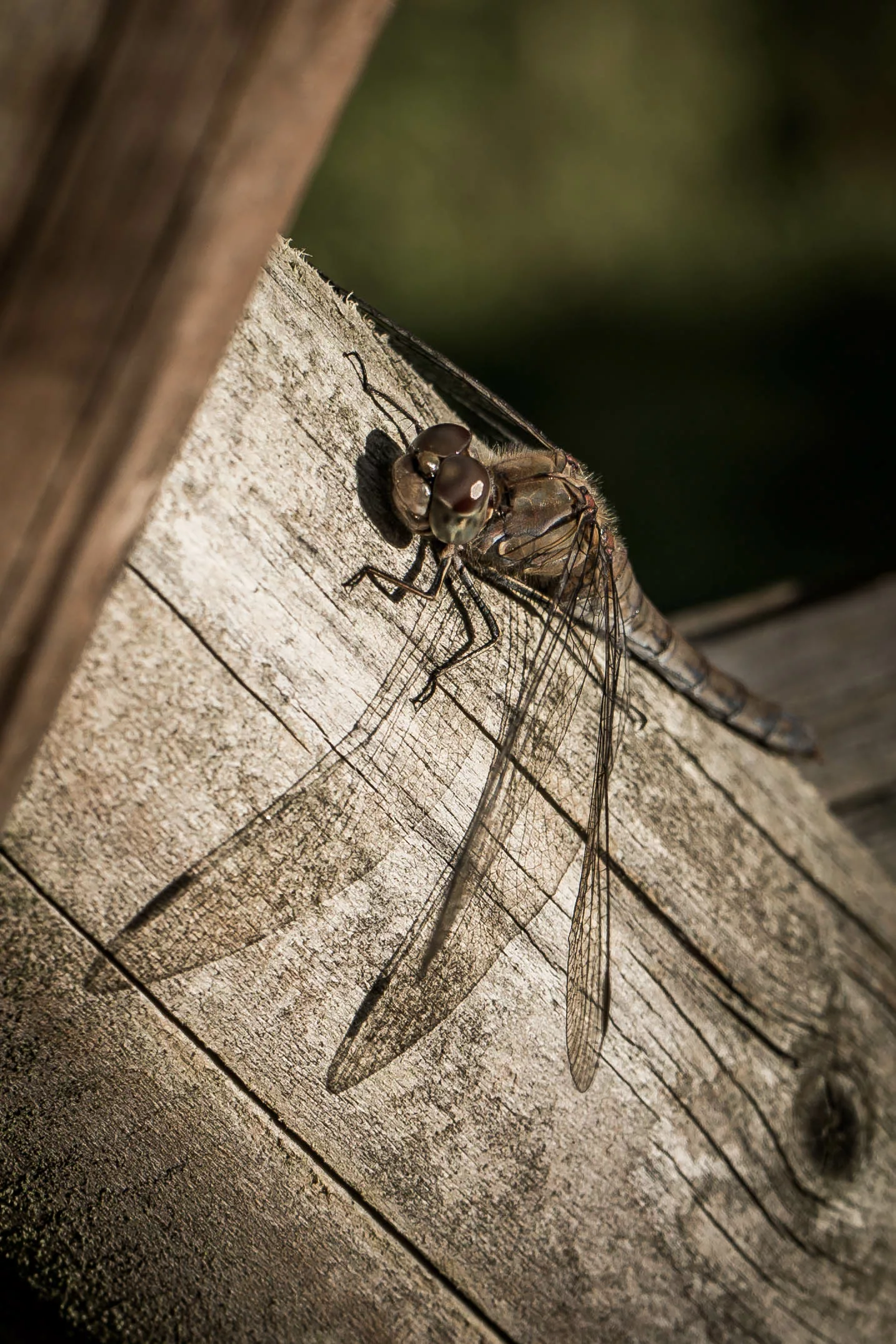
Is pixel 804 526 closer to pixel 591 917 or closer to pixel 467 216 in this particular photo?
pixel 467 216

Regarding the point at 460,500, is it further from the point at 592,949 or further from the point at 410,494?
the point at 592,949

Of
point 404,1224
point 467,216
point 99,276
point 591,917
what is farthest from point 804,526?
point 99,276

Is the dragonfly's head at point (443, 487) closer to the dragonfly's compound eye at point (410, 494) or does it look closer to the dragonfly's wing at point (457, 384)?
the dragonfly's compound eye at point (410, 494)

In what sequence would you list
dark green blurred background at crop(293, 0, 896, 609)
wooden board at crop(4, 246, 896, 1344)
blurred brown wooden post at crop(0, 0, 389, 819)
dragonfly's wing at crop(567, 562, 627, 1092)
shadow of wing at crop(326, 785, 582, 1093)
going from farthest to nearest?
1. dark green blurred background at crop(293, 0, 896, 609)
2. dragonfly's wing at crop(567, 562, 627, 1092)
3. shadow of wing at crop(326, 785, 582, 1093)
4. wooden board at crop(4, 246, 896, 1344)
5. blurred brown wooden post at crop(0, 0, 389, 819)

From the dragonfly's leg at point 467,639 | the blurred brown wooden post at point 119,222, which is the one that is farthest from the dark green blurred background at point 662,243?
the blurred brown wooden post at point 119,222

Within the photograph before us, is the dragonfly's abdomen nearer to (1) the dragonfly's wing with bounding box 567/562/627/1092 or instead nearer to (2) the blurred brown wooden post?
(1) the dragonfly's wing with bounding box 567/562/627/1092

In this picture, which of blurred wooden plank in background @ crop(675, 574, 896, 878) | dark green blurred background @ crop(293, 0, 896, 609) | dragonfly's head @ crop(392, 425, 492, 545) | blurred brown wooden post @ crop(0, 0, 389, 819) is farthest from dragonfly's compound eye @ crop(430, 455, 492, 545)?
dark green blurred background @ crop(293, 0, 896, 609)
